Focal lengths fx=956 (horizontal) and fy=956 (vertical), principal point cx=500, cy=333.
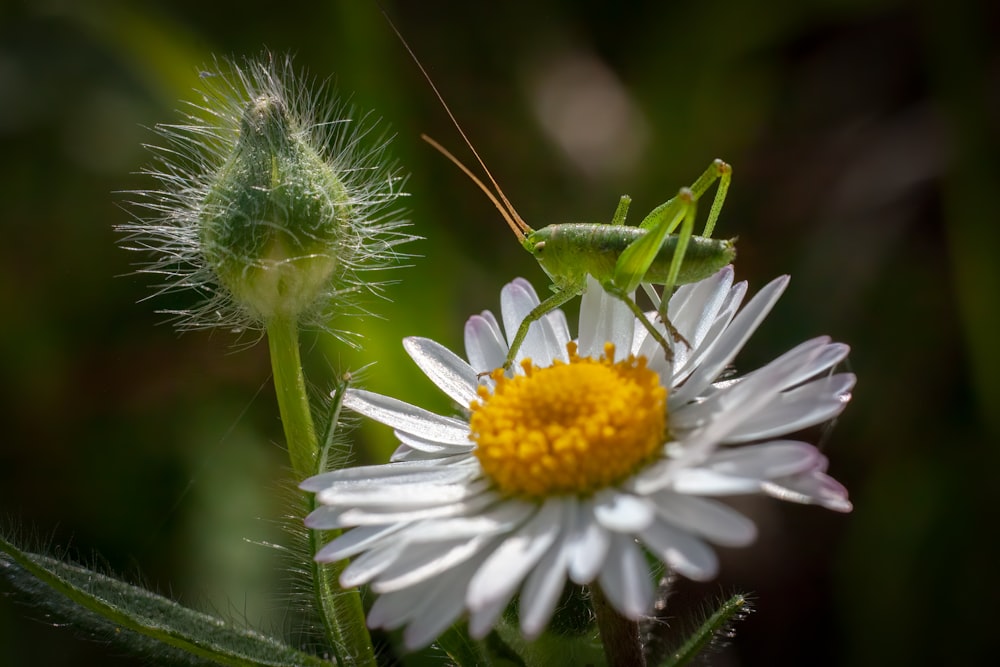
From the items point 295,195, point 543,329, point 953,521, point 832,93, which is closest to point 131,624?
point 295,195

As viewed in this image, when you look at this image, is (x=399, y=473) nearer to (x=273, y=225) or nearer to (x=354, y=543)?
(x=354, y=543)

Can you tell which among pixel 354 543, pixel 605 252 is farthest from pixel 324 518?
pixel 605 252

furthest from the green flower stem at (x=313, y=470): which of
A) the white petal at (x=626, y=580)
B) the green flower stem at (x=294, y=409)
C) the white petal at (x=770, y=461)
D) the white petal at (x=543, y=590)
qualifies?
the white petal at (x=770, y=461)

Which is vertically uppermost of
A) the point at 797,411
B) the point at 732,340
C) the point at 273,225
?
the point at 273,225

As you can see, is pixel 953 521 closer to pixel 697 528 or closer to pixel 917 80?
pixel 917 80

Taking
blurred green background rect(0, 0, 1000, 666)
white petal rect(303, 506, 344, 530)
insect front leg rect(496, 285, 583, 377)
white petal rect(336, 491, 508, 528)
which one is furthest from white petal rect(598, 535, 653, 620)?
blurred green background rect(0, 0, 1000, 666)

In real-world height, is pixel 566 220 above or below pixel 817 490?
above
